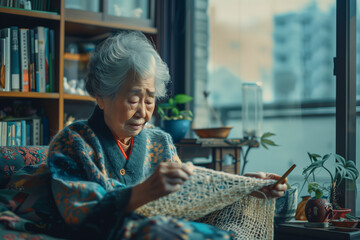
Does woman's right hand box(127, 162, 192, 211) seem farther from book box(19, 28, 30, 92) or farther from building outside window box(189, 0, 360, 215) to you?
building outside window box(189, 0, 360, 215)

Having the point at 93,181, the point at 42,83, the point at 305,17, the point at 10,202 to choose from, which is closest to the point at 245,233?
the point at 93,181

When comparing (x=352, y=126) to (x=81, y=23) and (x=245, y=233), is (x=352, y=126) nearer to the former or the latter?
(x=245, y=233)

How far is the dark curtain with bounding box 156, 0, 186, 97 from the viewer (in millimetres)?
2963

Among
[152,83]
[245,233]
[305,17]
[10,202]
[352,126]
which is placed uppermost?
[305,17]

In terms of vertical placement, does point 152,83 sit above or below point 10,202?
above

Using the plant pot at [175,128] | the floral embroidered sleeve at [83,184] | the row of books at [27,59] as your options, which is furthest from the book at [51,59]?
the floral embroidered sleeve at [83,184]

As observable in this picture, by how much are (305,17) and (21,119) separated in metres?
2.47

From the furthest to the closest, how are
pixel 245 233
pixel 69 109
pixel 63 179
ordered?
pixel 69 109 < pixel 245 233 < pixel 63 179

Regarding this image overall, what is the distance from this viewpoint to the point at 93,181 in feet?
4.37

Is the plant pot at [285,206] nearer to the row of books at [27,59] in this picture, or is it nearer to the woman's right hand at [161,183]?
the woman's right hand at [161,183]

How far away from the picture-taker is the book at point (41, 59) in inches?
98.0

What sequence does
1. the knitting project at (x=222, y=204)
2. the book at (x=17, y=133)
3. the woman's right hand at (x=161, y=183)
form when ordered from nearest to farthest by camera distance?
the woman's right hand at (x=161, y=183)
the knitting project at (x=222, y=204)
the book at (x=17, y=133)

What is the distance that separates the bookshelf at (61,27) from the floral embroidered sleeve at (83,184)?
1.09 metres

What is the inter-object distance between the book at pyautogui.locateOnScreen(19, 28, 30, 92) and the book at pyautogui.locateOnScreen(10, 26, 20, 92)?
2 cm
